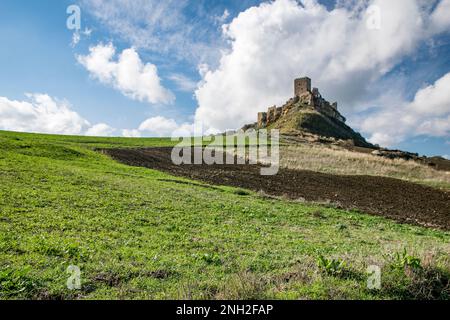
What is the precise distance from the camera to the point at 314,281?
7750 mm

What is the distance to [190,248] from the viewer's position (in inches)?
456

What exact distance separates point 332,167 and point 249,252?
42.7 m

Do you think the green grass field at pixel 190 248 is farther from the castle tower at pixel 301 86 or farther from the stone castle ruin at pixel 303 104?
the castle tower at pixel 301 86

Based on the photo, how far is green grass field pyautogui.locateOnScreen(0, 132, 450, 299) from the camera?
7590 mm

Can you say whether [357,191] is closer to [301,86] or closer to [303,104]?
[303,104]

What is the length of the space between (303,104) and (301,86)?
26.0m

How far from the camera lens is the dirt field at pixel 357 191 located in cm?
2548

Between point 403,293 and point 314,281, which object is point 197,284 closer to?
point 314,281

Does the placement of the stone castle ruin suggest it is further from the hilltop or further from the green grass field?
the green grass field

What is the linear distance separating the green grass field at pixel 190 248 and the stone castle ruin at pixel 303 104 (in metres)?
145

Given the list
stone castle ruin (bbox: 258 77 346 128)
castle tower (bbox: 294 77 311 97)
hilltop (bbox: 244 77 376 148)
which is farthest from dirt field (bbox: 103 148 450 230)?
castle tower (bbox: 294 77 311 97)

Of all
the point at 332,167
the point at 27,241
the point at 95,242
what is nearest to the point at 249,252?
the point at 95,242

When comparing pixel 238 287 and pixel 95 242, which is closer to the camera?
pixel 238 287

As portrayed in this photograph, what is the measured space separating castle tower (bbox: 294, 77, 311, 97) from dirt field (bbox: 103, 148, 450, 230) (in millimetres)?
153446
